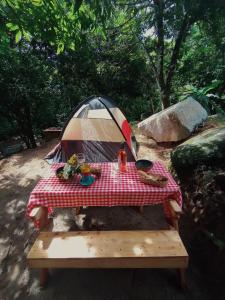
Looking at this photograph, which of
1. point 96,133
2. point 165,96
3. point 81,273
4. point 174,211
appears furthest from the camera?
point 165,96

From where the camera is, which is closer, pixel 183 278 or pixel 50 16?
pixel 183 278

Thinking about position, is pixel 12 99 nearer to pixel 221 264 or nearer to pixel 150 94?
pixel 150 94

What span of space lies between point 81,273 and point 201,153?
86.8 inches

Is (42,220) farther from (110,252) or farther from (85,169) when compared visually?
(110,252)

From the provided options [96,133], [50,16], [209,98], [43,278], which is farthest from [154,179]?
[209,98]

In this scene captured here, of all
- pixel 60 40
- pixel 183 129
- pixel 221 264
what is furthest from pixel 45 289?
pixel 183 129

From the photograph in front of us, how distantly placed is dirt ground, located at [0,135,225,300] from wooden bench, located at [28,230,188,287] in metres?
0.22

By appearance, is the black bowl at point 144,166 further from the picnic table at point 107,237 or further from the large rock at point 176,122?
the large rock at point 176,122

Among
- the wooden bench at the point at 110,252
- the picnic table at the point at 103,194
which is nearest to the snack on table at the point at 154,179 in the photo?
the picnic table at the point at 103,194

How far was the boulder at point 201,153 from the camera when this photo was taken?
2.93 metres

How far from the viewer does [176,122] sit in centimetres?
469

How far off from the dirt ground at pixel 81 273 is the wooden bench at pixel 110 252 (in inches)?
8.7

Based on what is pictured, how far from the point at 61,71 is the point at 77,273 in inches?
282

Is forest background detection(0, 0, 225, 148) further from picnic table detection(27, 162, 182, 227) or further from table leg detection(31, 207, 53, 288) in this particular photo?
table leg detection(31, 207, 53, 288)
